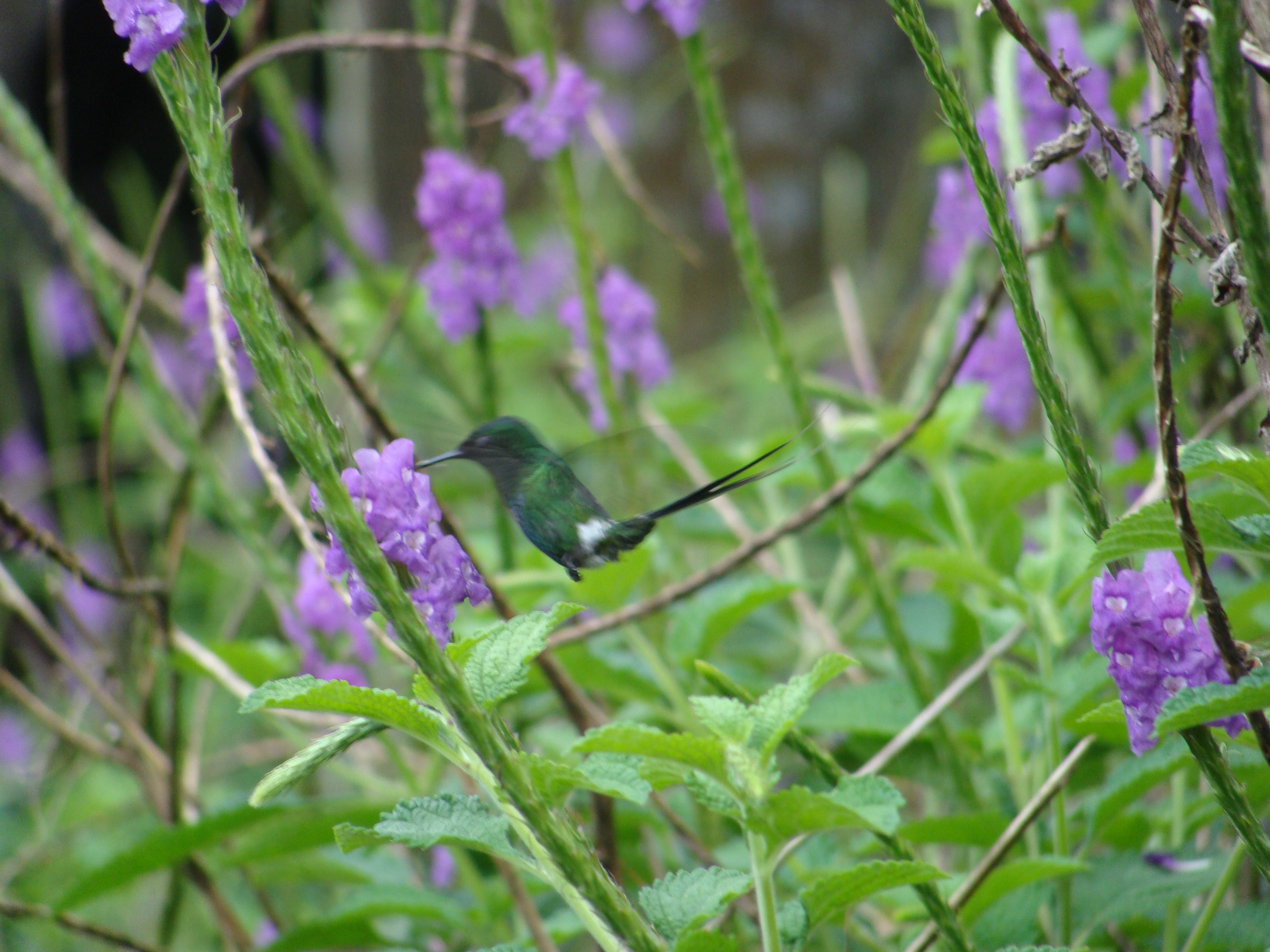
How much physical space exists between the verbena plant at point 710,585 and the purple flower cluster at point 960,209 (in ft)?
0.04

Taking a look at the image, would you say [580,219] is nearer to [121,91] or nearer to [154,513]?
[154,513]

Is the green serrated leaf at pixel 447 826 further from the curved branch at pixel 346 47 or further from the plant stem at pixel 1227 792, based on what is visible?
the curved branch at pixel 346 47

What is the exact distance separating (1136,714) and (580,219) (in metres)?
1.03

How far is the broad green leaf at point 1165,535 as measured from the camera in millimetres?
605

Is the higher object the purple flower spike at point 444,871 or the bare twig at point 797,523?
the bare twig at point 797,523

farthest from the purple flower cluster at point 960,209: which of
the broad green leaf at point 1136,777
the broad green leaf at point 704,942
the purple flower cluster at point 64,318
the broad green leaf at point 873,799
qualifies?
the purple flower cluster at point 64,318

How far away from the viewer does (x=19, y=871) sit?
1699 mm

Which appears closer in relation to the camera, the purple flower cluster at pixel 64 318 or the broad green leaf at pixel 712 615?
the broad green leaf at pixel 712 615

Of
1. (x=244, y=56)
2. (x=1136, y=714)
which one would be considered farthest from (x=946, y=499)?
(x=244, y=56)

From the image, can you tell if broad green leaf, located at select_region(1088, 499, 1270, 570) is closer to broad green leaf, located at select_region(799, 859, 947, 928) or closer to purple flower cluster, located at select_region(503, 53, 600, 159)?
broad green leaf, located at select_region(799, 859, 947, 928)

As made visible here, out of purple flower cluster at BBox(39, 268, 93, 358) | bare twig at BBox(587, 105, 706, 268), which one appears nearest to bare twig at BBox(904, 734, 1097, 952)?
bare twig at BBox(587, 105, 706, 268)

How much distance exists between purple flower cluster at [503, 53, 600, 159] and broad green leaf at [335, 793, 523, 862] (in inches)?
41.7

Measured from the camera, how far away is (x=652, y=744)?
0.63 m

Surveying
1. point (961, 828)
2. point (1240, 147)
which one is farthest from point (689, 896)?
point (1240, 147)
